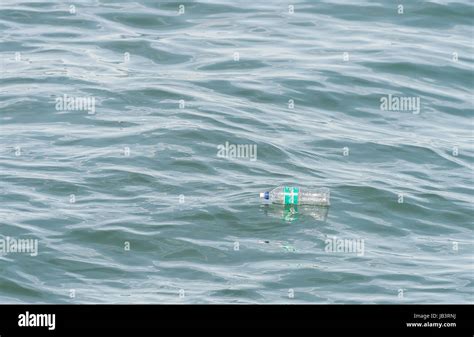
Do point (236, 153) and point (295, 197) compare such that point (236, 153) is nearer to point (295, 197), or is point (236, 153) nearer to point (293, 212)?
point (295, 197)

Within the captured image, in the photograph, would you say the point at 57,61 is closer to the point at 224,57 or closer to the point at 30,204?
the point at 224,57

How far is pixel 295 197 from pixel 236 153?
2.26 metres

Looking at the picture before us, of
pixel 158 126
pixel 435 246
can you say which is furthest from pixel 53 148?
pixel 435 246

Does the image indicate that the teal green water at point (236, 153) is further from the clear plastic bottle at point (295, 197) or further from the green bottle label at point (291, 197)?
the green bottle label at point (291, 197)

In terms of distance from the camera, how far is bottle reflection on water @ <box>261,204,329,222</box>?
48.9ft

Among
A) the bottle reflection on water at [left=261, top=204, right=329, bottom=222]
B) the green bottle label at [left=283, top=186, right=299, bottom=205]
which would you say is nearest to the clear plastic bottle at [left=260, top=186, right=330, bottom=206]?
the green bottle label at [left=283, top=186, right=299, bottom=205]

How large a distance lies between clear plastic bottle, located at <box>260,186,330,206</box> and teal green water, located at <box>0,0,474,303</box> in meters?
0.18

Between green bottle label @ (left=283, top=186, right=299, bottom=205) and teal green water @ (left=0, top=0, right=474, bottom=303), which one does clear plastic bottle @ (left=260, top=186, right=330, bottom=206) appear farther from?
teal green water @ (left=0, top=0, right=474, bottom=303)

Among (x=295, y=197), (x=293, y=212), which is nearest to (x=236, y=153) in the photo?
(x=295, y=197)

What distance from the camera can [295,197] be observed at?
50.3ft

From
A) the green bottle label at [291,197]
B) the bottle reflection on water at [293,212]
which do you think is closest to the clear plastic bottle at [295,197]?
the green bottle label at [291,197]

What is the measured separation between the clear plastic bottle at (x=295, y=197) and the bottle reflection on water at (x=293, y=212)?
0.35 feet

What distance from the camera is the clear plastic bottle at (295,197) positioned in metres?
15.2
